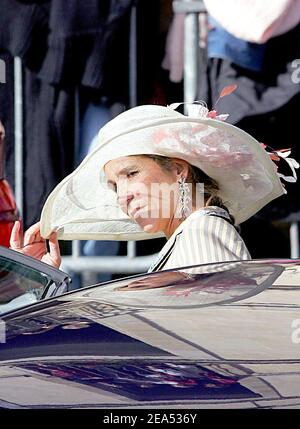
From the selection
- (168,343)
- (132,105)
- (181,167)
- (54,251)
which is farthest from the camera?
(132,105)

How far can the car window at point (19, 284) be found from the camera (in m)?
3.25

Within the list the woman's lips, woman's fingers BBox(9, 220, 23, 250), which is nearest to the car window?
the woman's lips

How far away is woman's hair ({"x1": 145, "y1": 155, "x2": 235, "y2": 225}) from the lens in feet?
11.0

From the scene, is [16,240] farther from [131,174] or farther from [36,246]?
[131,174]

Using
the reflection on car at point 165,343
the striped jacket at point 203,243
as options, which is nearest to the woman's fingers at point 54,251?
the striped jacket at point 203,243

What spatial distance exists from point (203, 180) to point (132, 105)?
2378 millimetres

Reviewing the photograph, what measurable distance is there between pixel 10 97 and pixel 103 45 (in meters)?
0.57

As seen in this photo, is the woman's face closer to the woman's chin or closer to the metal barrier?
the woman's chin

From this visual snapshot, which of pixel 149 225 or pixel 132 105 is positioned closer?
pixel 149 225

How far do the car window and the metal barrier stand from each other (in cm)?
242

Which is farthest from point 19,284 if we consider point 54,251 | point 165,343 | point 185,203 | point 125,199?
point 165,343

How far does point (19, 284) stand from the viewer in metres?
3.33

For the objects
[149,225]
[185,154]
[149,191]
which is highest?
[185,154]
